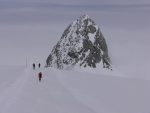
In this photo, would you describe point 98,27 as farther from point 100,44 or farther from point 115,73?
point 115,73

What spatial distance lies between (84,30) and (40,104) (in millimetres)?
162750

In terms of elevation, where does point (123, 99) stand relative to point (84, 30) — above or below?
below

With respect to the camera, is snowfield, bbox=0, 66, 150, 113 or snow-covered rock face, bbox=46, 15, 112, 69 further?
snow-covered rock face, bbox=46, 15, 112, 69

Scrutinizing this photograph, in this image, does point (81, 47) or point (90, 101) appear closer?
point (90, 101)

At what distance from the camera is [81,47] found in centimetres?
17812

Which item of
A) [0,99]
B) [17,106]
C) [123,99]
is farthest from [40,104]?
[123,99]

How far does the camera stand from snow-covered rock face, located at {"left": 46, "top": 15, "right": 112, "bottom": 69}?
172m

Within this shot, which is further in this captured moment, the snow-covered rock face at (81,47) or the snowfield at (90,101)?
the snow-covered rock face at (81,47)

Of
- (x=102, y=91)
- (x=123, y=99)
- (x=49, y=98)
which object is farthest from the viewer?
(x=102, y=91)

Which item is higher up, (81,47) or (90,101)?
(81,47)

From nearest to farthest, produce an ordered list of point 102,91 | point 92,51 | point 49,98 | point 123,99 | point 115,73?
point 123,99, point 49,98, point 102,91, point 115,73, point 92,51

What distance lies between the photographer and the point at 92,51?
180 m

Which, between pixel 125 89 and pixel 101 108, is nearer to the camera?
pixel 101 108

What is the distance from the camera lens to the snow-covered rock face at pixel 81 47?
17175cm
